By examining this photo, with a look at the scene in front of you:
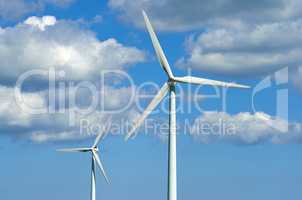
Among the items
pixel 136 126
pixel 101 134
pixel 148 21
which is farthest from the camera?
pixel 101 134

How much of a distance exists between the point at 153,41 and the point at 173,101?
6.67 meters

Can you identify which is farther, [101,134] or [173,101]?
[101,134]

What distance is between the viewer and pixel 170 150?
6456cm

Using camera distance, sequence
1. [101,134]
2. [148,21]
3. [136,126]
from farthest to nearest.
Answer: [101,134] < [148,21] < [136,126]

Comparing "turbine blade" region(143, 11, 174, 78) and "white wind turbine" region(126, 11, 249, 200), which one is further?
"turbine blade" region(143, 11, 174, 78)

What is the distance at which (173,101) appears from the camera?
216ft

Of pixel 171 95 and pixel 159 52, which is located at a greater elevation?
pixel 159 52

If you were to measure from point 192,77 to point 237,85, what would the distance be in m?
6.21

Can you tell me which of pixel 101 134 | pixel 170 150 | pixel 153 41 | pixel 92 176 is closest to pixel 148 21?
pixel 153 41

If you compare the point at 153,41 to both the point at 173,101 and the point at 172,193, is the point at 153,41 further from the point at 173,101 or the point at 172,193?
the point at 172,193

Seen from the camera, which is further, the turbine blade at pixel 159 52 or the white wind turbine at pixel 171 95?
the turbine blade at pixel 159 52

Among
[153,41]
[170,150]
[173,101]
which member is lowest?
[170,150]

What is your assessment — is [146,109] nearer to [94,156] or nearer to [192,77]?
[192,77]

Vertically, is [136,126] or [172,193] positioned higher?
[136,126]
